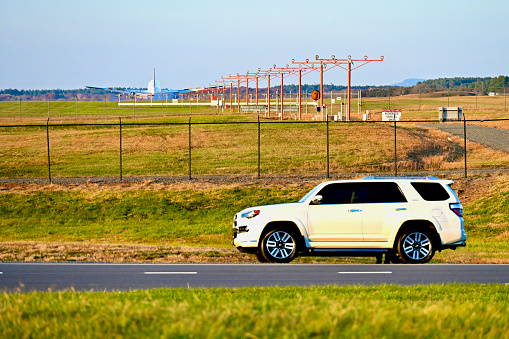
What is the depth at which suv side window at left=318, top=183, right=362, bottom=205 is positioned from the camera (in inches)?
547

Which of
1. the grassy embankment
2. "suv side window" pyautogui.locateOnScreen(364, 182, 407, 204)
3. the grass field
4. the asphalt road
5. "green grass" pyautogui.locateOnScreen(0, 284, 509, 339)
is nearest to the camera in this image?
"green grass" pyautogui.locateOnScreen(0, 284, 509, 339)

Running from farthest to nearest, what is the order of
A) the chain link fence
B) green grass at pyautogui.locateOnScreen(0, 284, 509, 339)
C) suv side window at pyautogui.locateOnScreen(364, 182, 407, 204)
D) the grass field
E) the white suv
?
the grass field → the chain link fence → suv side window at pyautogui.locateOnScreen(364, 182, 407, 204) → the white suv → green grass at pyautogui.locateOnScreen(0, 284, 509, 339)

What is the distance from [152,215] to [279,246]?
11058 millimetres

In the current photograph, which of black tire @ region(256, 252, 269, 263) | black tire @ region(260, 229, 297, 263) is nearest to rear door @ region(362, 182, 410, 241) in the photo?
black tire @ region(260, 229, 297, 263)

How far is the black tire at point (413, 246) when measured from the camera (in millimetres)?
13555

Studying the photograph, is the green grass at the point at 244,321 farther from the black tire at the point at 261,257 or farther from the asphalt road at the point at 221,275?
the black tire at the point at 261,257

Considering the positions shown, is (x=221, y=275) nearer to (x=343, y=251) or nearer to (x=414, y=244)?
(x=343, y=251)

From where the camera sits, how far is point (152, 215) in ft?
78.5

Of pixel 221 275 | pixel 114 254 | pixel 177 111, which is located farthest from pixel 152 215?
pixel 177 111

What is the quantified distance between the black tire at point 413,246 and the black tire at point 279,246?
2.17 m

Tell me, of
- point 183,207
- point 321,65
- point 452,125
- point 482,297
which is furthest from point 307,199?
point 452,125

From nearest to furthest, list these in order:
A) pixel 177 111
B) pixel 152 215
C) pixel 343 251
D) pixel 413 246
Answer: pixel 413 246
pixel 343 251
pixel 152 215
pixel 177 111

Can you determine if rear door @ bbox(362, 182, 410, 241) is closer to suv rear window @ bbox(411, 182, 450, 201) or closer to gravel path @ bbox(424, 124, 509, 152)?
suv rear window @ bbox(411, 182, 450, 201)

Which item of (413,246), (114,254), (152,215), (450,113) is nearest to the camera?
(413,246)
